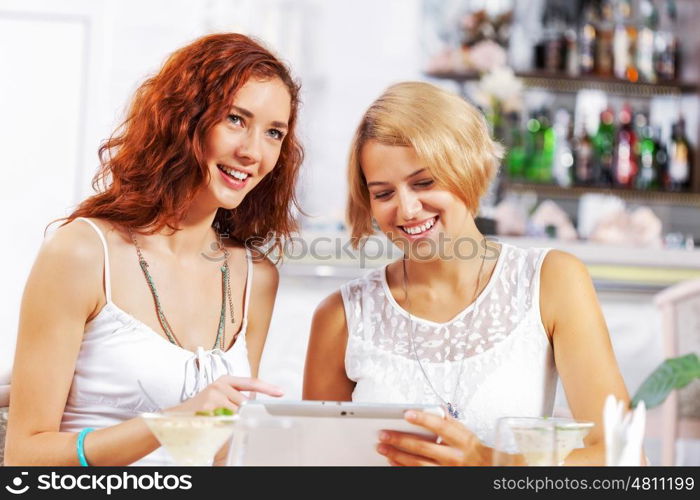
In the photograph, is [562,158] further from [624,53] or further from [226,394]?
[226,394]

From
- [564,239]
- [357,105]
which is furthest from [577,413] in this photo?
[357,105]

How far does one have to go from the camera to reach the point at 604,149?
5059 millimetres

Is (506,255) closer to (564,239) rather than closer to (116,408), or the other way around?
(116,408)

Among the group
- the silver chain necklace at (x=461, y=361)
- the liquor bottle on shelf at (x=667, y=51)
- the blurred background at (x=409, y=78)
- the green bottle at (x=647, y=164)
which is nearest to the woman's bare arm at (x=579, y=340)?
the silver chain necklace at (x=461, y=361)

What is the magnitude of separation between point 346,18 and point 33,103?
73.6 inches

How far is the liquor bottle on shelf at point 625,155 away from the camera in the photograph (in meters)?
5.01

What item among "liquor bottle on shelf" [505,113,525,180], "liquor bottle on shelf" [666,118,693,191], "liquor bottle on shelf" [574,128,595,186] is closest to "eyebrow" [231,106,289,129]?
"liquor bottle on shelf" [505,113,525,180]

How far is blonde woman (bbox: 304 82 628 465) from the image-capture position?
1.96 meters

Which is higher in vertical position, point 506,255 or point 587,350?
point 506,255

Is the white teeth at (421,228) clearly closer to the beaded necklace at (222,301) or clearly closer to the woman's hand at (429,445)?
the beaded necklace at (222,301)

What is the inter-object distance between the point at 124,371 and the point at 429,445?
831mm

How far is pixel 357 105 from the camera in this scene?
204 inches

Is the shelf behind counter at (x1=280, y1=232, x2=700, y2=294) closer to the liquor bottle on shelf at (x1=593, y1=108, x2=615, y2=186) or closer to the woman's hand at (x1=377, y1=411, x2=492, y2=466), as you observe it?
the liquor bottle on shelf at (x1=593, y1=108, x2=615, y2=186)

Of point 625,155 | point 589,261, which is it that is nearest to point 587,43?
point 625,155
